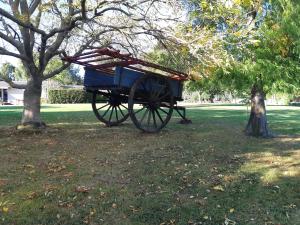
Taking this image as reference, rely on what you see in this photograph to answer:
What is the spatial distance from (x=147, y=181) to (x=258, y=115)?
6.91m

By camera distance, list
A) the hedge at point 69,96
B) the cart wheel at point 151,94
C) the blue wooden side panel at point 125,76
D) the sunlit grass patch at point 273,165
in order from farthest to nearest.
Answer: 1. the hedge at point 69,96
2. the cart wheel at point 151,94
3. the blue wooden side panel at point 125,76
4. the sunlit grass patch at point 273,165

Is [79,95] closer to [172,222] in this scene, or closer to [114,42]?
[114,42]

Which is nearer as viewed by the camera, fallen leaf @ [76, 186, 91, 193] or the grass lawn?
the grass lawn

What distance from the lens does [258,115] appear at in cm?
1329

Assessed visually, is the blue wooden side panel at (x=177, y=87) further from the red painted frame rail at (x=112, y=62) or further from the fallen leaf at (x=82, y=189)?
the fallen leaf at (x=82, y=189)

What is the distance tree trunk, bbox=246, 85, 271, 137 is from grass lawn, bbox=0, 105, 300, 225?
4.41 feet

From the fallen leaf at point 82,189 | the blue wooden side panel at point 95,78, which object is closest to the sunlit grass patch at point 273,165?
the fallen leaf at point 82,189

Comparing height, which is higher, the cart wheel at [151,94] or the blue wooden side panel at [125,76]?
the blue wooden side panel at [125,76]

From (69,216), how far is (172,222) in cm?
140

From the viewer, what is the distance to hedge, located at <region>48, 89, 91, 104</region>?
174 ft

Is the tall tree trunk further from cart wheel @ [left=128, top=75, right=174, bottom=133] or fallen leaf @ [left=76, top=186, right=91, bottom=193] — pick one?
fallen leaf @ [left=76, top=186, right=91, bottom=193]

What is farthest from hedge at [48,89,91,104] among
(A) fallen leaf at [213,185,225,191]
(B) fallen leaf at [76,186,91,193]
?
(A) fallen leaf at [213,185,225,191]

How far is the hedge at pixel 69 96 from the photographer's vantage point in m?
53.1

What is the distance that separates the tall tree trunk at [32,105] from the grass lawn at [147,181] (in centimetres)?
131
